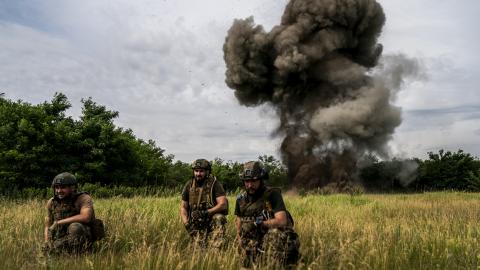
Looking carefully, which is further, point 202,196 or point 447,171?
point 447,171

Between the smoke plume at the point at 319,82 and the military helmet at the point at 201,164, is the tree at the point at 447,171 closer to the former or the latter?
the smoke plume at the point at 319,82

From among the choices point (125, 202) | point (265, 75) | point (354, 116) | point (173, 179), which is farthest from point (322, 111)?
point (125, 202)

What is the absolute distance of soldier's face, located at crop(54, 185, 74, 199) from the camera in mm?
6426

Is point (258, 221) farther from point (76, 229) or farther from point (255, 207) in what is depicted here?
point (76, 229)

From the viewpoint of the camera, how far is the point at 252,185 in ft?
19.6

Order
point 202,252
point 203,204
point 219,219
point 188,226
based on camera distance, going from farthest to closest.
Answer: point 203,204 < point 188,226 < point 219,219 < point 202,252

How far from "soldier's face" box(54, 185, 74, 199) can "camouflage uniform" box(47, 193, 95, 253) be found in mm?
173

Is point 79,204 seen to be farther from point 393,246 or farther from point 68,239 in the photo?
point 393,246

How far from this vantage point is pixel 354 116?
40125 millimetres

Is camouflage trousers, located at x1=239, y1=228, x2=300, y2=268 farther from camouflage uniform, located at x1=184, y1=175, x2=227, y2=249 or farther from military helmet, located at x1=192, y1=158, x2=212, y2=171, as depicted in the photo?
military helmet, located at x1=192, y1=158, x2=212, y2=171

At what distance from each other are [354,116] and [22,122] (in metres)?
25.5

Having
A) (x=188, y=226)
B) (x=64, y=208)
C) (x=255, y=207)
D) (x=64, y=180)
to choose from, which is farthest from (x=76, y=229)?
(x=255, y=207)

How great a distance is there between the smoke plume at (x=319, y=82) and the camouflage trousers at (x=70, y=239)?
117ft

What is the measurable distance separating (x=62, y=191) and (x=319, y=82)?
40870 mm
